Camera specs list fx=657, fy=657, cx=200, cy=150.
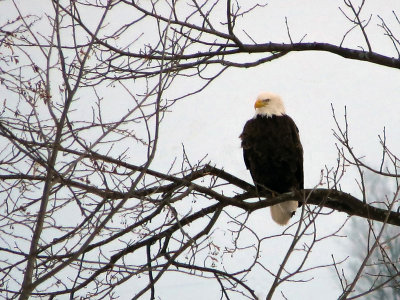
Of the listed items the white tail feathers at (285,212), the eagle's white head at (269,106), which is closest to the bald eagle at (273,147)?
the eagle's white head at (269,106)

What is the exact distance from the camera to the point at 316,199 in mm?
2943

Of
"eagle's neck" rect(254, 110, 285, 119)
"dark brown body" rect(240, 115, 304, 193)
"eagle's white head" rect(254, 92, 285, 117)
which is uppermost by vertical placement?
"eagle's white head" rect(254, 92, 285, 117)

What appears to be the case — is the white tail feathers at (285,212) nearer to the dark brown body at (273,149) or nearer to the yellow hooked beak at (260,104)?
the dark brown body at (273,149)

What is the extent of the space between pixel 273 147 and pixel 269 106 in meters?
0.29

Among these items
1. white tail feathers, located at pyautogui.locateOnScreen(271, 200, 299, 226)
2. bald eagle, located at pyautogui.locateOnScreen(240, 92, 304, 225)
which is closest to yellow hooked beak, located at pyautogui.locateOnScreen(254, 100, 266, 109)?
bald eagle, located at pyautogui.locateOnScreen(240, 92, 304, 225)

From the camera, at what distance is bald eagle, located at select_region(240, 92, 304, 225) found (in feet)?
11.9

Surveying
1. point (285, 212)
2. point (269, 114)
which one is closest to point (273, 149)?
point (269, 114)

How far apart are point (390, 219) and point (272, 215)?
130cm

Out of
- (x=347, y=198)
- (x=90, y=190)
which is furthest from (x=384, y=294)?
(x=90, y=190)

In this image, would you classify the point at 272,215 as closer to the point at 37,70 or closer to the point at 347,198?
the point at 347,198

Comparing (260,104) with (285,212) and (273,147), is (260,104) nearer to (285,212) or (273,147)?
(273,147)

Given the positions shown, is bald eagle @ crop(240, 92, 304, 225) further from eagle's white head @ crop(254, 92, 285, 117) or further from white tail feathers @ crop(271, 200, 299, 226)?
white tail feathers @ crop(271, 200, 299, 226)

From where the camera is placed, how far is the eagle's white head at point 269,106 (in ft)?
12.4

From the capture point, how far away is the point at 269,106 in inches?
150
